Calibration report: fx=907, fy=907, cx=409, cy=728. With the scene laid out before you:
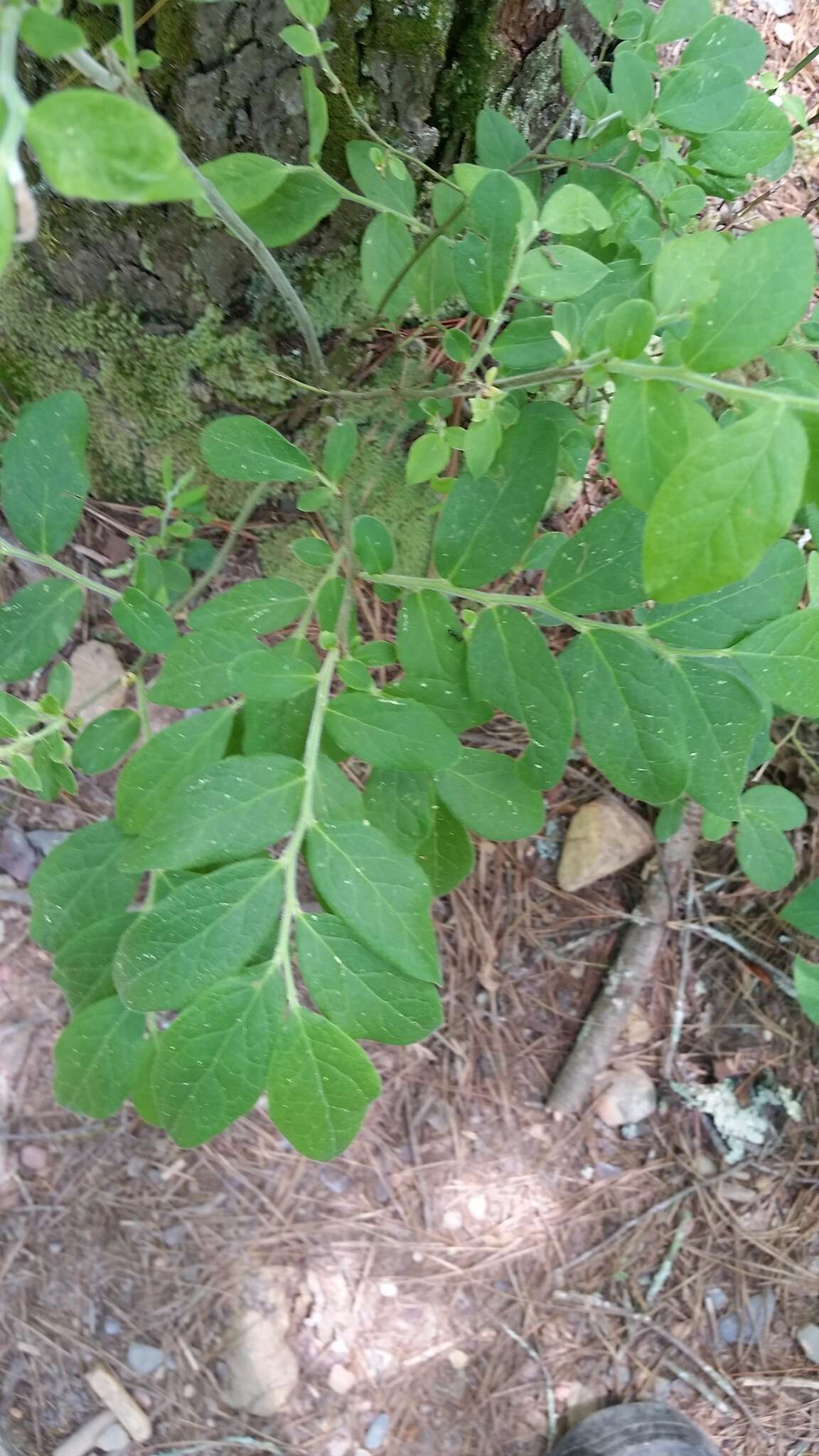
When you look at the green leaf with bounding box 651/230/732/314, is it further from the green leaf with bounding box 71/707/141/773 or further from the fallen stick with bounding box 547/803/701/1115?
the fallen stick with bounding box 547/803/701/1115

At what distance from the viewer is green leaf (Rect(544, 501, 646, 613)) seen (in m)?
0.92

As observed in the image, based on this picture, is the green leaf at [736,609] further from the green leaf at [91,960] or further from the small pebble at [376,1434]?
the small pebble at [376,1434]

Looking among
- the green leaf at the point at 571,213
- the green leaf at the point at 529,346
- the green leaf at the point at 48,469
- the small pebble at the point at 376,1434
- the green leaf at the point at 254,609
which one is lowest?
the small pebble at the point at 376,1434

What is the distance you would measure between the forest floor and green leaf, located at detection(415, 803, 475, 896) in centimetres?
68

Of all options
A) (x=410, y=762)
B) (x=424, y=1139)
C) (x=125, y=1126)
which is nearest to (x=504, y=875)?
(x=424, y=1139)

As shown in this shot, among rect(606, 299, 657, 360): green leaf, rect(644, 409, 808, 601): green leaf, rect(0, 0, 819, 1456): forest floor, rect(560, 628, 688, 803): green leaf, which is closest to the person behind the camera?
rect(644, 409, 808, 601): green leaf

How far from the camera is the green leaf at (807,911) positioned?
5.25ft

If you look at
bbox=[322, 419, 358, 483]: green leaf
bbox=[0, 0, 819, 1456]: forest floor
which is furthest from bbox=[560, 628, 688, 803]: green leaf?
bbox=[0, 0, 819, 1456]: forest floor

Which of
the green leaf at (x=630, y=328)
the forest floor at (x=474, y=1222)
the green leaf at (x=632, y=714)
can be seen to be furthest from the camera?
the forest floor at (x=474, y=1222)

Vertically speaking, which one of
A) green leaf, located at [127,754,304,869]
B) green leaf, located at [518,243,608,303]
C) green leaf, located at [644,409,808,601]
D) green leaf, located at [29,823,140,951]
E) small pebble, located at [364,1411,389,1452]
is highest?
green leaf, located at [518,243,608,303]

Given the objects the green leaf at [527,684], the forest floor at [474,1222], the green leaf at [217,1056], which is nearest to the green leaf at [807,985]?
the forest floor at [474,1222]

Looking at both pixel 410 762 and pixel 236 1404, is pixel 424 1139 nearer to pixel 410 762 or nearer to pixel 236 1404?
pixel 236 1404

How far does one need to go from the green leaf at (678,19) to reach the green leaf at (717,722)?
668mm

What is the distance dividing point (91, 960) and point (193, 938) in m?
0.32
